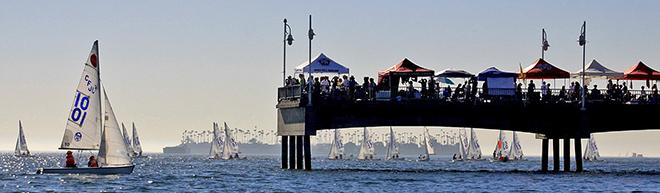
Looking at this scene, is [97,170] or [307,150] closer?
[97,170]

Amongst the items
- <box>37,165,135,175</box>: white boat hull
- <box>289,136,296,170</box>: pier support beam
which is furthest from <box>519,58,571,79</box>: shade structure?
<box>37,165,135,175</box>: white boat hull

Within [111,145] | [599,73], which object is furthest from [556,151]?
[111,145]

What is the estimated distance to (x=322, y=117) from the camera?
8556cm

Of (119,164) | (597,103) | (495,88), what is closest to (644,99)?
(597,103)

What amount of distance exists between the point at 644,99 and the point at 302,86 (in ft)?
62.8

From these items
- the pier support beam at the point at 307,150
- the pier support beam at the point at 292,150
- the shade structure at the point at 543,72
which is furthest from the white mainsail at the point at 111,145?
the shade structure at the point at 543,72

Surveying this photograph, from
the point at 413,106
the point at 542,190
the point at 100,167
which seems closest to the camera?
the point at 542,190

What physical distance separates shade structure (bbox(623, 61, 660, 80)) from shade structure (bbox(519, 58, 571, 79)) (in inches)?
149

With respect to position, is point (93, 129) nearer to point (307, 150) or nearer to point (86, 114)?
point (86, 114)

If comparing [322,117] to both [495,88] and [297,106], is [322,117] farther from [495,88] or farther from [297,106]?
[495,88]

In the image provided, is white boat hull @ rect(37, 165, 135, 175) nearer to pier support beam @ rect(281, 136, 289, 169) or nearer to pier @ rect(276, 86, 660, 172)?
pier @ rect(276, 86, 660, 172)

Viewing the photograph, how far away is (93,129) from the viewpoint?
79875mm

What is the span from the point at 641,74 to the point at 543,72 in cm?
595

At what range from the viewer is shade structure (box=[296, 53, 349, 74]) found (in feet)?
289
